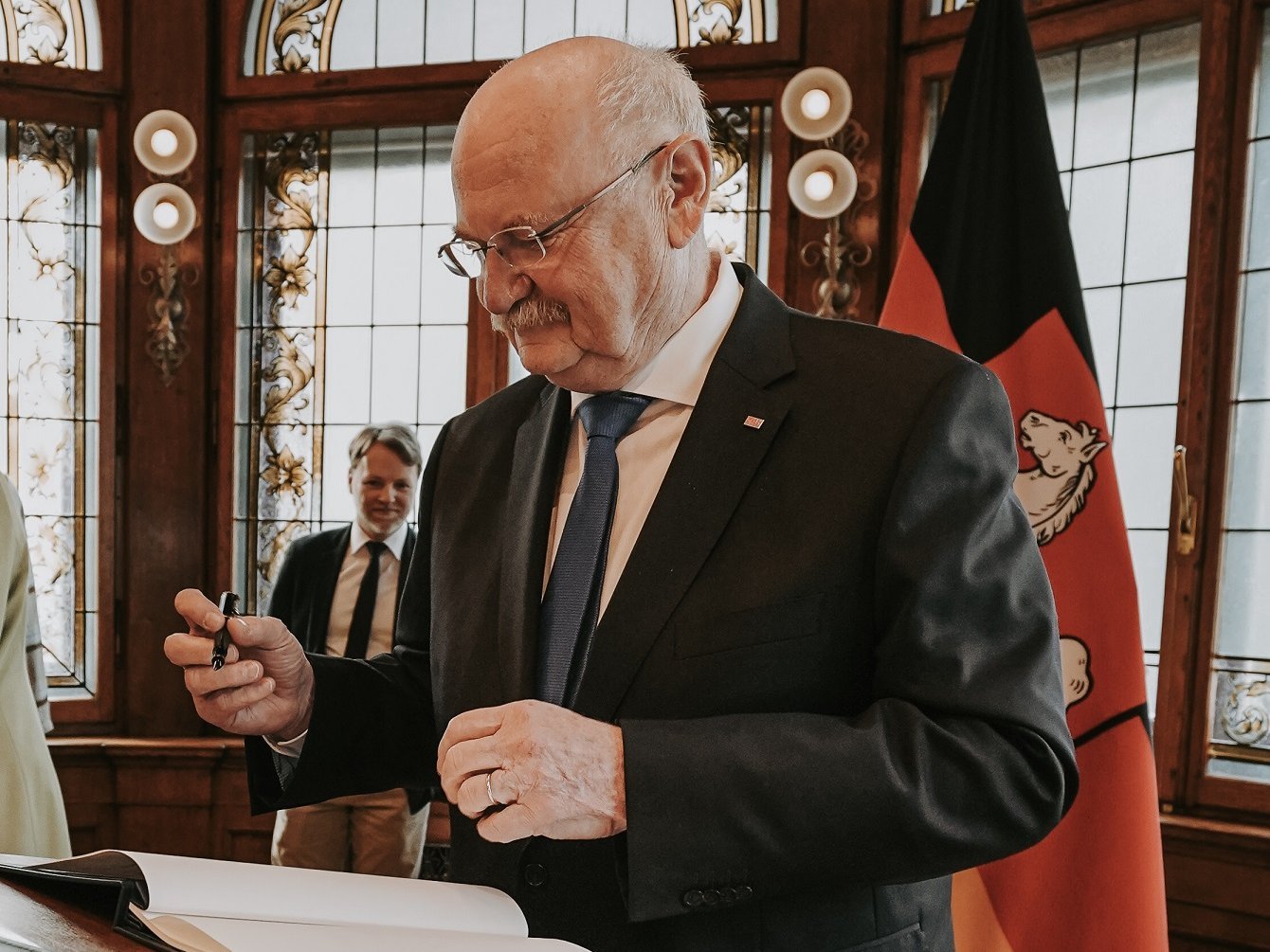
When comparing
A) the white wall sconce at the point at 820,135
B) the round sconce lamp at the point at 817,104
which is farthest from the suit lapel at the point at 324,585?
the round sconce lamp at the point at 817,104

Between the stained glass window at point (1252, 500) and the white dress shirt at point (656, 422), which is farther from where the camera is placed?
the stained glass window at point (1252, 500)

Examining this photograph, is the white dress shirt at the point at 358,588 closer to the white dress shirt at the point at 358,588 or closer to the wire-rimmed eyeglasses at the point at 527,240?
the white dress shirt at the point at 358,588

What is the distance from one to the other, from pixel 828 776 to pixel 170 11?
194 inches

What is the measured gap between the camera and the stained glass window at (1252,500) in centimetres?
356

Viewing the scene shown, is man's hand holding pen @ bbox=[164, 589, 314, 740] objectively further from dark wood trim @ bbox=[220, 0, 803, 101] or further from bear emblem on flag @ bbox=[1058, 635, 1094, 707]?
dark wood trim @ bbox=[220, 0, 803, 101]

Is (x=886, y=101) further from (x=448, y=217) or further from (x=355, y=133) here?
(x=355, y=133)

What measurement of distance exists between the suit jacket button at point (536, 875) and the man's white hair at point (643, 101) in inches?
28.9

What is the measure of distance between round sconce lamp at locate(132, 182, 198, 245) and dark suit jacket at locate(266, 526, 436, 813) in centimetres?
132

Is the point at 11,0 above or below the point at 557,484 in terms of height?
above

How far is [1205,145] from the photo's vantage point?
3604mm

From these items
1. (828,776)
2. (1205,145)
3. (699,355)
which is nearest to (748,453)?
(699,355)

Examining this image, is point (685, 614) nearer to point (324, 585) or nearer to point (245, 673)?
point (245, 673)

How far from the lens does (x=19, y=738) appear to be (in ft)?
7.58

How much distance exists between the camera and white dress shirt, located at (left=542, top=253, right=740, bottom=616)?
53.3 inches
